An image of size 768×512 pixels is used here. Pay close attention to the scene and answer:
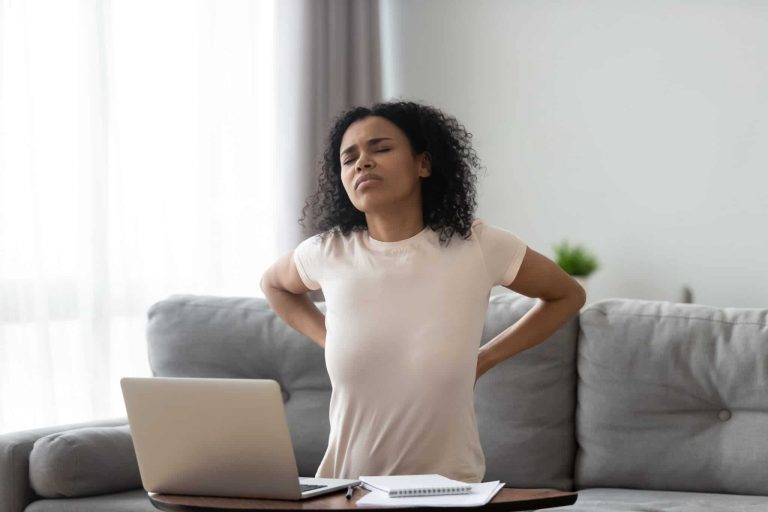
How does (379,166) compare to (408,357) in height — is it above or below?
above

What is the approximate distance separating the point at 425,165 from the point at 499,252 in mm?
227

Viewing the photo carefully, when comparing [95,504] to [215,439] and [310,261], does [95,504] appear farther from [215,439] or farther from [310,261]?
[215,439]

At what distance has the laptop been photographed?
138 centimetres

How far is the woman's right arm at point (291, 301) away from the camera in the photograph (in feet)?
7.01

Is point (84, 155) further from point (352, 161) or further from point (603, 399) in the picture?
point (603, 399)

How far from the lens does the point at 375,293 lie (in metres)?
1.82

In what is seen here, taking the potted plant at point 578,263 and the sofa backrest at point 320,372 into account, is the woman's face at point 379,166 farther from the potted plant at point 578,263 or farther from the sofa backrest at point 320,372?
the potted plant at point 578,263

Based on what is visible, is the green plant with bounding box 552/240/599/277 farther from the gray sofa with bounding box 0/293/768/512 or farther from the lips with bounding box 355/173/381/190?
the lips with bounding box 355/173/381/190

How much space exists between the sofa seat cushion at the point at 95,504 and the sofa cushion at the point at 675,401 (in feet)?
3.36

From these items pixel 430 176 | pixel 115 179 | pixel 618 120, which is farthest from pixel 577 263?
pixel 430 176

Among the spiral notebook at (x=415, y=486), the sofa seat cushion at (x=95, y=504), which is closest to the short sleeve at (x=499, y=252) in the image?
the spiral notebook at (x=415, y=486)

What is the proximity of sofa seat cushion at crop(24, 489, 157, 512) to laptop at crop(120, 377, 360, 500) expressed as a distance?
2.43 ft

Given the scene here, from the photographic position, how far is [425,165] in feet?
6.38

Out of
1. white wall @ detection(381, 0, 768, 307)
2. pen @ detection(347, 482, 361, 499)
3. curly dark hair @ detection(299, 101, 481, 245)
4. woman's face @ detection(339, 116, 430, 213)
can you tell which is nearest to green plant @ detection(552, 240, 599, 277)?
white wall @ detection(381, 0, 768, 307)
